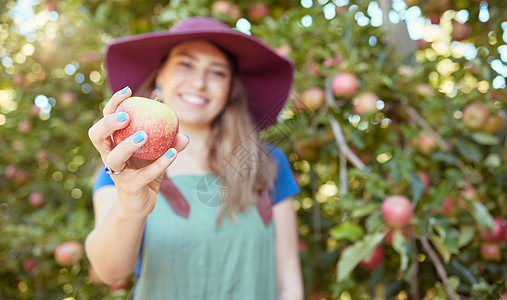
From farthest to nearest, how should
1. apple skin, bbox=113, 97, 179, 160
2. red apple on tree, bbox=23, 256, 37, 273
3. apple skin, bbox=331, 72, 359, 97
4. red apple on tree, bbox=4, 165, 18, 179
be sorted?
red apple on tree, bbox=4, 165, 18, 179
red apple on tree, bbox=23, 256, 37, 273
apple skin, bbox=331, 72, 359, 97
apple skin, bbox=113, 97, 179, 160

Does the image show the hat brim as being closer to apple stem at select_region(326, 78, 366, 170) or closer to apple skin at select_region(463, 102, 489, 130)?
apple stem at select_region(326, 78, 366, 170)

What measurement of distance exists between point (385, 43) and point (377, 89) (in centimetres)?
33

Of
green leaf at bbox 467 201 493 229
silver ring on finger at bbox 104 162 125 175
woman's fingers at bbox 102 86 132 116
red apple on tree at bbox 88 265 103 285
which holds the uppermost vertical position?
woman's fingers at bbox 102 86 132 116

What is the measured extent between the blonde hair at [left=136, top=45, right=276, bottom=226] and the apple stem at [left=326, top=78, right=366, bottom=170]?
0.26 meters

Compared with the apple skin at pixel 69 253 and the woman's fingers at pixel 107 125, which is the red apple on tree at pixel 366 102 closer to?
the woman's fingers at pixel 107 125

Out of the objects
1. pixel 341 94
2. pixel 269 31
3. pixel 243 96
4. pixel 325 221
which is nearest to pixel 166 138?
pixel 243 96

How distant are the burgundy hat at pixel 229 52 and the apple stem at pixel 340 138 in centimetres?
19

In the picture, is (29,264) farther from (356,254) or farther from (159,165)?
(159,165)

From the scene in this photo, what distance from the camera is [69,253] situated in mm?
1619

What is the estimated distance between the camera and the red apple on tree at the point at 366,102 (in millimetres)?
1429

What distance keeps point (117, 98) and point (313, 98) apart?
1.06 meters

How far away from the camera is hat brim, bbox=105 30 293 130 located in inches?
45.2

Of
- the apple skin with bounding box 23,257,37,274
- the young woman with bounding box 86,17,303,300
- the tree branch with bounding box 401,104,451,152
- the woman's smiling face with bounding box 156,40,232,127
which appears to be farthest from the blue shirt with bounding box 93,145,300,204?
the apple skin with bounding box 23,257,37,274

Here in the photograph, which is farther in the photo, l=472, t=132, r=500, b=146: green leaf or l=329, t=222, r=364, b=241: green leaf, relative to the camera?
l=472, t=132, r=500, b=146: green leaf
